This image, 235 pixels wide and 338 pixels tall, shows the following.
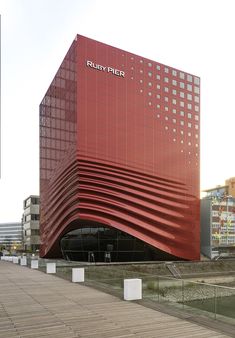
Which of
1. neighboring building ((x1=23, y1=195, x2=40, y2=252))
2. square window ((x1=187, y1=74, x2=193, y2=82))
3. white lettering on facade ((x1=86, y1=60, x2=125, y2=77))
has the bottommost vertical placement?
neighboring building ((x1=23, y1=195, x2=40, y2=252))

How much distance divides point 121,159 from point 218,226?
2911 centimetres

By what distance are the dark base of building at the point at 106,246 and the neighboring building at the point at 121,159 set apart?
0.41ft

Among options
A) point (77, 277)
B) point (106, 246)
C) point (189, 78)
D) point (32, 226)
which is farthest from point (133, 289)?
point (32, 226)

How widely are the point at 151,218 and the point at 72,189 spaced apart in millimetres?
11092

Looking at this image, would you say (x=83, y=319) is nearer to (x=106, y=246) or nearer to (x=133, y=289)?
(x=133, y=289)

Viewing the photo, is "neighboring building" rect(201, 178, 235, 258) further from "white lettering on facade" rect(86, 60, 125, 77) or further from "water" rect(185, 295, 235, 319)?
"water" rect(185, 295, 235, 319)

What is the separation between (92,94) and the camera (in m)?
49.2

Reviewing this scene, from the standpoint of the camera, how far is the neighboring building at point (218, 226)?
6719 centimetres

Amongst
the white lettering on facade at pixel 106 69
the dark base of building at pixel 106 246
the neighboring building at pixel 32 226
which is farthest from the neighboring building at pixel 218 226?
the neighboring building at pixel 32 226

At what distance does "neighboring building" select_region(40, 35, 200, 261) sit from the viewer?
48062mm

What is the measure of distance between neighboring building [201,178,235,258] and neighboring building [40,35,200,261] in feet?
32.4

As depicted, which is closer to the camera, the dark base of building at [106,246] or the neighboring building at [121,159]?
the neighboring building at [121,159]

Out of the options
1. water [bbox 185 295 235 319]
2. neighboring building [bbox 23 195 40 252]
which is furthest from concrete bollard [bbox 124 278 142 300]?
neighboring building [bbox 23 195 40 252]

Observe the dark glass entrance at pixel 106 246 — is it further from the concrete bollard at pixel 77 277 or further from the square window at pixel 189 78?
the concrete bollard at pixel 77 277
